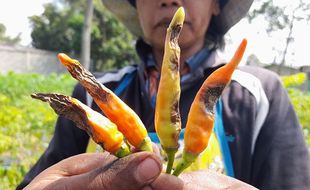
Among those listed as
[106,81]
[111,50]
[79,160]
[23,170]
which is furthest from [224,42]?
[111,50]

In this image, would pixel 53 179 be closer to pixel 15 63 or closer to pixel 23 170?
pixel 23 170

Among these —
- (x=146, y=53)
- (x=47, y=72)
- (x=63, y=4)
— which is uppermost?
(x=146, y=53)

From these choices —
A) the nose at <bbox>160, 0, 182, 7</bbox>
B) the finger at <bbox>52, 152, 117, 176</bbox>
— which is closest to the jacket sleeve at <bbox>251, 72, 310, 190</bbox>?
the nose at <bbox>160, 0, 182, 7</bbox>

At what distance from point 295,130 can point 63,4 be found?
101 feet

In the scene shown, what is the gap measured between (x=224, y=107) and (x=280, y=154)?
248 millimetres

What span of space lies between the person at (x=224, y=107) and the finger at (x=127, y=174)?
0.71 m

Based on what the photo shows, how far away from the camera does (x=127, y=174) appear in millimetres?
800

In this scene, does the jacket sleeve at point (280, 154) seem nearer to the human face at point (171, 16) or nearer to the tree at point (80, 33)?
the human face at point (171, 16)

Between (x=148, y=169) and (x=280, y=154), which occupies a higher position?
(x=148, y=169)

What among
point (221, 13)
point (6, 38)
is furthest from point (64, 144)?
point (6, 38)

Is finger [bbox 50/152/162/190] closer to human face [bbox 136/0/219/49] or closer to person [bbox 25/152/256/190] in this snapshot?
person [bbox 25/152/256/190]

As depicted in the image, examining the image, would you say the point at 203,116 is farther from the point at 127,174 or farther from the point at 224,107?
the point at 224,107

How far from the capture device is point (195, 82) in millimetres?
1665

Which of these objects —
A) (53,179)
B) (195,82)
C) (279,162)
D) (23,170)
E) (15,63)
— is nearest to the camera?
(53,179)
